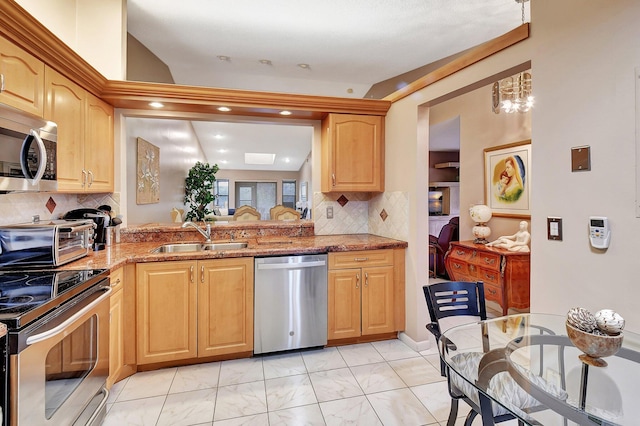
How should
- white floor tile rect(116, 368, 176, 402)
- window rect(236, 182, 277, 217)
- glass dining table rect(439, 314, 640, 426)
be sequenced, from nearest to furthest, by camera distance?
1. glass dining table rect(439, 314, 640, 426)
2. white floor tile rect(116, 368, 176, 402)
3. window rect(236, 182, 277, 217)

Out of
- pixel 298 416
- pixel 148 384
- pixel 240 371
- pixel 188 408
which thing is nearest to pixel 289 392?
pixel 298 416

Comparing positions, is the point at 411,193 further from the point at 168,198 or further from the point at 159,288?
the point at 168,198

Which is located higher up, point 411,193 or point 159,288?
point 411,193

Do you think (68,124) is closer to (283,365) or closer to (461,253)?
(283,365)

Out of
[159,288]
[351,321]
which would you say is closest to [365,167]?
[351,321]

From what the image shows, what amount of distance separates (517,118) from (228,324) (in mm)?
3648

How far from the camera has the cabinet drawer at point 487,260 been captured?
122 inches

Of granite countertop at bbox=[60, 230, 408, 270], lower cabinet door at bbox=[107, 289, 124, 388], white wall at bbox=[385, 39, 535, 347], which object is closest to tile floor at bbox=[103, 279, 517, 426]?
lower cabinet door at bbox=[107, 289, 124, 388]

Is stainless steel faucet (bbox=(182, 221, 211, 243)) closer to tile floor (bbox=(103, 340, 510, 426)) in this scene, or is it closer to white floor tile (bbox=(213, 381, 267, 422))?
tile floor (bbox=(103, 340, 510, 426))

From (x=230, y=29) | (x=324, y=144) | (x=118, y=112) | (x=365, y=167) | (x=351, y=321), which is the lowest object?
(x=351, y=321)

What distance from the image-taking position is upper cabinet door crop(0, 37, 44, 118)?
1.54 metres

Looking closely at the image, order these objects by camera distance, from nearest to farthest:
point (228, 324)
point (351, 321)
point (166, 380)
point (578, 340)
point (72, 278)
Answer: point (578, 340)
point (72, 278)
point (166, 380)
point (228, 324)
point (351, 321)

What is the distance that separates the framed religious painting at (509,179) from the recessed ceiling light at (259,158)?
6.98 metres

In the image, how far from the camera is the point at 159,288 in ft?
7.53
